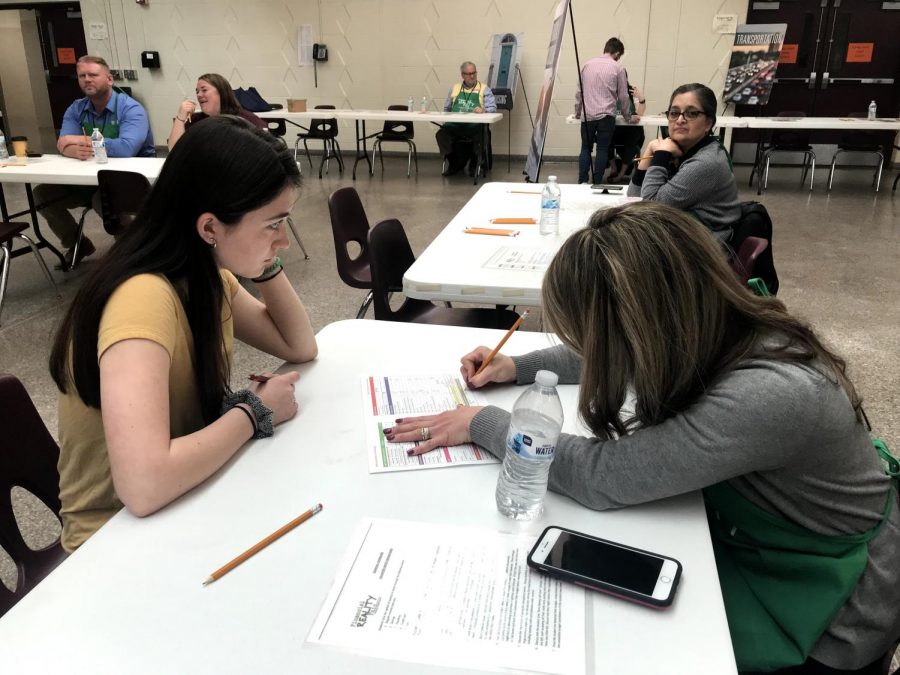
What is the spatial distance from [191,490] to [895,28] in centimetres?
1049

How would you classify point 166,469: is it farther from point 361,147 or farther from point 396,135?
point 361,147

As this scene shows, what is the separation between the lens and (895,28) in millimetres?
8547

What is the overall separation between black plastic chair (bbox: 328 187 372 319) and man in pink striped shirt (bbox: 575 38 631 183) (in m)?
4.44

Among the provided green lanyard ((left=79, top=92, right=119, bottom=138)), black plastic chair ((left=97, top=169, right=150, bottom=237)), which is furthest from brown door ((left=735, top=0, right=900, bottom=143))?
black plastic chair ((left=97, top=169, right=150, bottom=237))

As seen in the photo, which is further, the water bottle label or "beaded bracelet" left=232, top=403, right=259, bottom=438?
"beaded bracelet" left=232, top=403, right=259, bottom=438

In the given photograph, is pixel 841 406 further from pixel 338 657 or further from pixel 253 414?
pixel 253 414

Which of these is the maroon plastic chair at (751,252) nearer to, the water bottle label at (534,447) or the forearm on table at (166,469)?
the water bottle label at (534,447)

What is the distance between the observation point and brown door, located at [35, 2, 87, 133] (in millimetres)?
10867

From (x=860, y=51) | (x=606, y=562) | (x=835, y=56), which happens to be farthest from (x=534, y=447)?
(x=860, y=51)

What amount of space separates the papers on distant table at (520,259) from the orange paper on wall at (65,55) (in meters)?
11.5

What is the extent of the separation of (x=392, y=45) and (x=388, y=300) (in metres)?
8.33

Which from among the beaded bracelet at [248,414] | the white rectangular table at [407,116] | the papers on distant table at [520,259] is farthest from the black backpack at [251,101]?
the beaded bracelet at [248,414]

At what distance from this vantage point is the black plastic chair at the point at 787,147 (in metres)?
7.86

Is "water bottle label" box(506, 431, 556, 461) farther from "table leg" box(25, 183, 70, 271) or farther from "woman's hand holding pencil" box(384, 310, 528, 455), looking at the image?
"table leg" box(25, 183, 70, 271)
